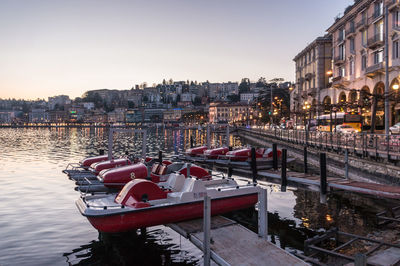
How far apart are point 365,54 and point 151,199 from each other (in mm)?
45168

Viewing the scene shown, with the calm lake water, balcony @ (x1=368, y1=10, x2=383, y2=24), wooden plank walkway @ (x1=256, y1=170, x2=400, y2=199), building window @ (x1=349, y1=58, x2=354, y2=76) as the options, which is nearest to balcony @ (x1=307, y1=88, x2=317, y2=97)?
building window @ (x1=349, y1=58, x2=354, y2=76)

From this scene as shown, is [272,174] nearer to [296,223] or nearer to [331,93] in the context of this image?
[296,223]

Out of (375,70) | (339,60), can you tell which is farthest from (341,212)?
(339,60)

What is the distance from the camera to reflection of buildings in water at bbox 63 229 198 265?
12.5 metres

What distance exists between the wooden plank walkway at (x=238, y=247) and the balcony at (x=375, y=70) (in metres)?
37.8

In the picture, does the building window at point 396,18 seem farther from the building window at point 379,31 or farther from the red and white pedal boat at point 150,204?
the red and white pedal boat at point 150,204

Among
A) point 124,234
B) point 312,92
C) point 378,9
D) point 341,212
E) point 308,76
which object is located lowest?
point 124,234

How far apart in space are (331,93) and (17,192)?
2144 inches

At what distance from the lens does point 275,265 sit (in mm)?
9188

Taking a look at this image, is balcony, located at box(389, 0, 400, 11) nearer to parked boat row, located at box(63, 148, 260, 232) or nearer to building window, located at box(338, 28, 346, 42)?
building window, located at box(338, 28, 346, 42)

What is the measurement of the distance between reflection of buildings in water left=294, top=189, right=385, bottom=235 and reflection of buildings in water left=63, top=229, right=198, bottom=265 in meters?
6.31

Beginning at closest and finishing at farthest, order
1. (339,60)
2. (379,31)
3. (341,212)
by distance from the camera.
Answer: (341,212), (379,31), (339,60)

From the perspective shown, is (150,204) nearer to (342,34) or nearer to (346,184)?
(346,184)

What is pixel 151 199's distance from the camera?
44.9ft
